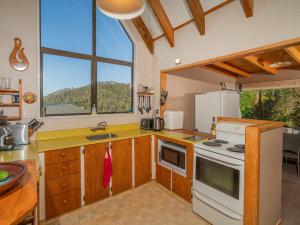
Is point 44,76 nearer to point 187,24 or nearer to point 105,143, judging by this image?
point 105,143

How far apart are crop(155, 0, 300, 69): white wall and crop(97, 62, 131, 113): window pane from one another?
1036mm

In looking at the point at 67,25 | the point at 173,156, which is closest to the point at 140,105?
the point at 173,156

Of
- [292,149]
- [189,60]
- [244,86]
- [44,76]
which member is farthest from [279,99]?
[44,76]

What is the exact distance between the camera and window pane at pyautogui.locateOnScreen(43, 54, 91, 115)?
2.63 meters

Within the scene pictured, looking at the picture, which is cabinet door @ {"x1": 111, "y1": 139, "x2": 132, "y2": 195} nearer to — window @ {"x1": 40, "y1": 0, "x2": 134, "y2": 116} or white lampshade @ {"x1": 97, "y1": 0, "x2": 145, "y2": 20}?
window @ {"x1": 40, "y1": 0, "x2": 134, "y2": 116}

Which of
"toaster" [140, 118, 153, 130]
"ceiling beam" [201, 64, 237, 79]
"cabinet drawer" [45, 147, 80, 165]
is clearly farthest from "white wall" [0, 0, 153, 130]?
"ceiling beam" [201, 64, 237, 79]

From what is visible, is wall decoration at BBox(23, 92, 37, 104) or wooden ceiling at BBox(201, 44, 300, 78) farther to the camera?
wooden ceiling at BBox(201, 44, 300, 78)

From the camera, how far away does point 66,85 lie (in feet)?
9.23

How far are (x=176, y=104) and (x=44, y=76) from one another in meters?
2.55

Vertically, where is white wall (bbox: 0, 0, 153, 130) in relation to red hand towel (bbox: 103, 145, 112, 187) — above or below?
above

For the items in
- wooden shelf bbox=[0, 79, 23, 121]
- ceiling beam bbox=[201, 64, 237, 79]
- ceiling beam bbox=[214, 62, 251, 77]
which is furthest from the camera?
ceiling beam bbox=[201, 64, 237, 79]

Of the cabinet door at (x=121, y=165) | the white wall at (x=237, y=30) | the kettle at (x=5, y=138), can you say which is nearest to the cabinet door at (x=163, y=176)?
the cabinet door at (x=121, y=165)

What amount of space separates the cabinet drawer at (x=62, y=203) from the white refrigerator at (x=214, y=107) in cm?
264

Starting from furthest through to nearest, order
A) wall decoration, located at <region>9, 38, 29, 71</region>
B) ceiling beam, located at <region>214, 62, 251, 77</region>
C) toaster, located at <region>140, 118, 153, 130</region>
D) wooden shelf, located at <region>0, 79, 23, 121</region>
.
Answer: ceiling beam, located at <region>214, 62, 251, 77</region> < toaster, located at <region>140, 118, 153, 130</region> < wall decoration, located at <region>9, 38, 29, 71</region> < wooden shelf, located at <region>0, 79, 23, 121</region>
